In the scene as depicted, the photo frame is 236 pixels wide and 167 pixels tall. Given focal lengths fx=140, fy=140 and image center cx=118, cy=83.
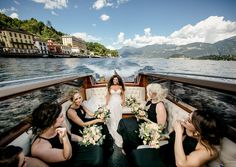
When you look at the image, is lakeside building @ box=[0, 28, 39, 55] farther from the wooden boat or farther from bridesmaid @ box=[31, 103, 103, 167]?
bridesmaid @ box=[31, 103, 103, 167]

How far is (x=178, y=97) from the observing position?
2.48 metres

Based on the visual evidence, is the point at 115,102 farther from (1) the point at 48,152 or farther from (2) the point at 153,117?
(1) the point at 48,152

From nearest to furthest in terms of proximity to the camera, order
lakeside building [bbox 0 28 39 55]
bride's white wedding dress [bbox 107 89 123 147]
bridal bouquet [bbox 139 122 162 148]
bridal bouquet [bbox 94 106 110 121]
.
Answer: bridal bouquet [bbox 139 122 162 148] → bridal bouquet [bbox 94 106 110 121] → bride's white wedding dress [bbox 107 89 123 147] → lakeside building [bbox 0 28 39 55]

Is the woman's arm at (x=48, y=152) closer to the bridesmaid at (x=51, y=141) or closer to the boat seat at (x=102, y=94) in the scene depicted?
the bridesmaid at (x=51, y=141)

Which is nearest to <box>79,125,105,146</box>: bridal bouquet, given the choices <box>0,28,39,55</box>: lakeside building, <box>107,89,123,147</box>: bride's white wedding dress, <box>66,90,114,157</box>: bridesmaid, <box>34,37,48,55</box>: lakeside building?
<box>66,90,114,157</box>: bridesmaid

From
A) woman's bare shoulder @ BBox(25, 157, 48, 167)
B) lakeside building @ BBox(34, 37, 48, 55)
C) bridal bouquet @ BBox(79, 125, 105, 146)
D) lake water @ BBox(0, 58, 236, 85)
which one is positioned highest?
lakeside building @ BBox(34, 37, 48, 55)

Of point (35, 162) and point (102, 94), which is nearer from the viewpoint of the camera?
point (35, 162)

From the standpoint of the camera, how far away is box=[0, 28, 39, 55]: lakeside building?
37.0 m

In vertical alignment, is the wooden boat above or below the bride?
above

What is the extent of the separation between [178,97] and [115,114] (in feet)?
5.10

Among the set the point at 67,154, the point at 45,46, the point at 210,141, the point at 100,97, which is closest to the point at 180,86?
the point at 210,141

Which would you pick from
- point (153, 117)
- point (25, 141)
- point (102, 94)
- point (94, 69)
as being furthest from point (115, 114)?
point (94, 69)

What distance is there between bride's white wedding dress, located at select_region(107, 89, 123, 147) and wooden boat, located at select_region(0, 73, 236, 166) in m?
0.39

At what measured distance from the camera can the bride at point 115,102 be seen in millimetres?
3210
